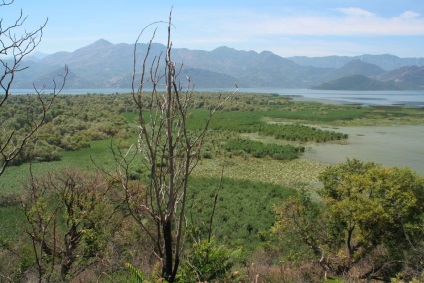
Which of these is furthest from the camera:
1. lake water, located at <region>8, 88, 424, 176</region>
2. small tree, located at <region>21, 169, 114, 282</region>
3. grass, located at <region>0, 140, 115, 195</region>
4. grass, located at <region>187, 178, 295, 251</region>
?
lake water, located at <region>8, 88, 424, 176</region>

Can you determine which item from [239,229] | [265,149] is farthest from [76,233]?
[265,149]

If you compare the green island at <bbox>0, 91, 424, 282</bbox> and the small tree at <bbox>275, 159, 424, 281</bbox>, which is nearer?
the green island at <bbox>0, 91, 424, 282</bbox>

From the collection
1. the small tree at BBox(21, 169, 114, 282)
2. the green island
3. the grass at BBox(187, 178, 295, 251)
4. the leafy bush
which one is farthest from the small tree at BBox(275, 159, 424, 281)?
the leafy bush

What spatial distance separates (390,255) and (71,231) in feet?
26.5

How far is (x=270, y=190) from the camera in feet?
54.6

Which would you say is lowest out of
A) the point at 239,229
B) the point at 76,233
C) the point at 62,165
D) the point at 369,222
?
the point at 239,229

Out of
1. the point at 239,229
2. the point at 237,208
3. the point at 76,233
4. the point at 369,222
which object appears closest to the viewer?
the point at 369,222

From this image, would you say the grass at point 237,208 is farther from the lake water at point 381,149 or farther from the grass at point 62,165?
the lake water at point 381,149

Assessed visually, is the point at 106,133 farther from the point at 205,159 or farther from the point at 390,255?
the point at 390,255

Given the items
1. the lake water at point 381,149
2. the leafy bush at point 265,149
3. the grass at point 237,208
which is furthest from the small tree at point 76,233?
the lake water at point 381,149

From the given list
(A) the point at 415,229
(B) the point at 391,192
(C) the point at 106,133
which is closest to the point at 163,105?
(B) the point at 391,192

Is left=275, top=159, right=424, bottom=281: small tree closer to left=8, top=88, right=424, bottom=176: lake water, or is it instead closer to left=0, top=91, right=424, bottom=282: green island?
left=0, top=91, right=424, bottom=282: green island

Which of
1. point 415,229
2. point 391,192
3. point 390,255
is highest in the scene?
point 391,192

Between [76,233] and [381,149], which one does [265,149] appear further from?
[76,233]
